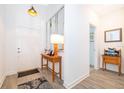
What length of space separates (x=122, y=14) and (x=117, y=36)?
0.85m

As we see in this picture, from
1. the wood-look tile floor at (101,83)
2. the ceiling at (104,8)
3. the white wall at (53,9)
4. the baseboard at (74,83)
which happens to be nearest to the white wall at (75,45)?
the baseboard at (74,83)

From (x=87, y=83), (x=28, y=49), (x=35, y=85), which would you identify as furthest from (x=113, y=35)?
(x=28, y=49)

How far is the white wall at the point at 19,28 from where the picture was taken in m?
3.18

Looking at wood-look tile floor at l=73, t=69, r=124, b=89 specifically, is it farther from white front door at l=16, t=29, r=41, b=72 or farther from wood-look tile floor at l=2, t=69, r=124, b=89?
white front door at l=16, t=29, r=41, b=72

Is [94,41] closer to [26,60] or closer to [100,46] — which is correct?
[100,46]

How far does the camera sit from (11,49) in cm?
323

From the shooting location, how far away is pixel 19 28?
3518mm

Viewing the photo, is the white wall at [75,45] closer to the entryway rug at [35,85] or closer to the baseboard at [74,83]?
the baseboard at [74,83]

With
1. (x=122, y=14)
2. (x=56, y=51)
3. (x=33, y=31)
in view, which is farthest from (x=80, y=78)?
(x=122, y=14)

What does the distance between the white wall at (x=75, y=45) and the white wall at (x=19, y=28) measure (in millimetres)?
1985

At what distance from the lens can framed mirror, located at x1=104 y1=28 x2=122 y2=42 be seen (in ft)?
11.7

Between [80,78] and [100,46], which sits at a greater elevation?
[100,46]

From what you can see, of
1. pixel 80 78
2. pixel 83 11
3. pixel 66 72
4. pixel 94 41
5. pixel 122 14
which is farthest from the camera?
pixel 94 41

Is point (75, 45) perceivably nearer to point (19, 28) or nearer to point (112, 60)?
point (112, 60)
